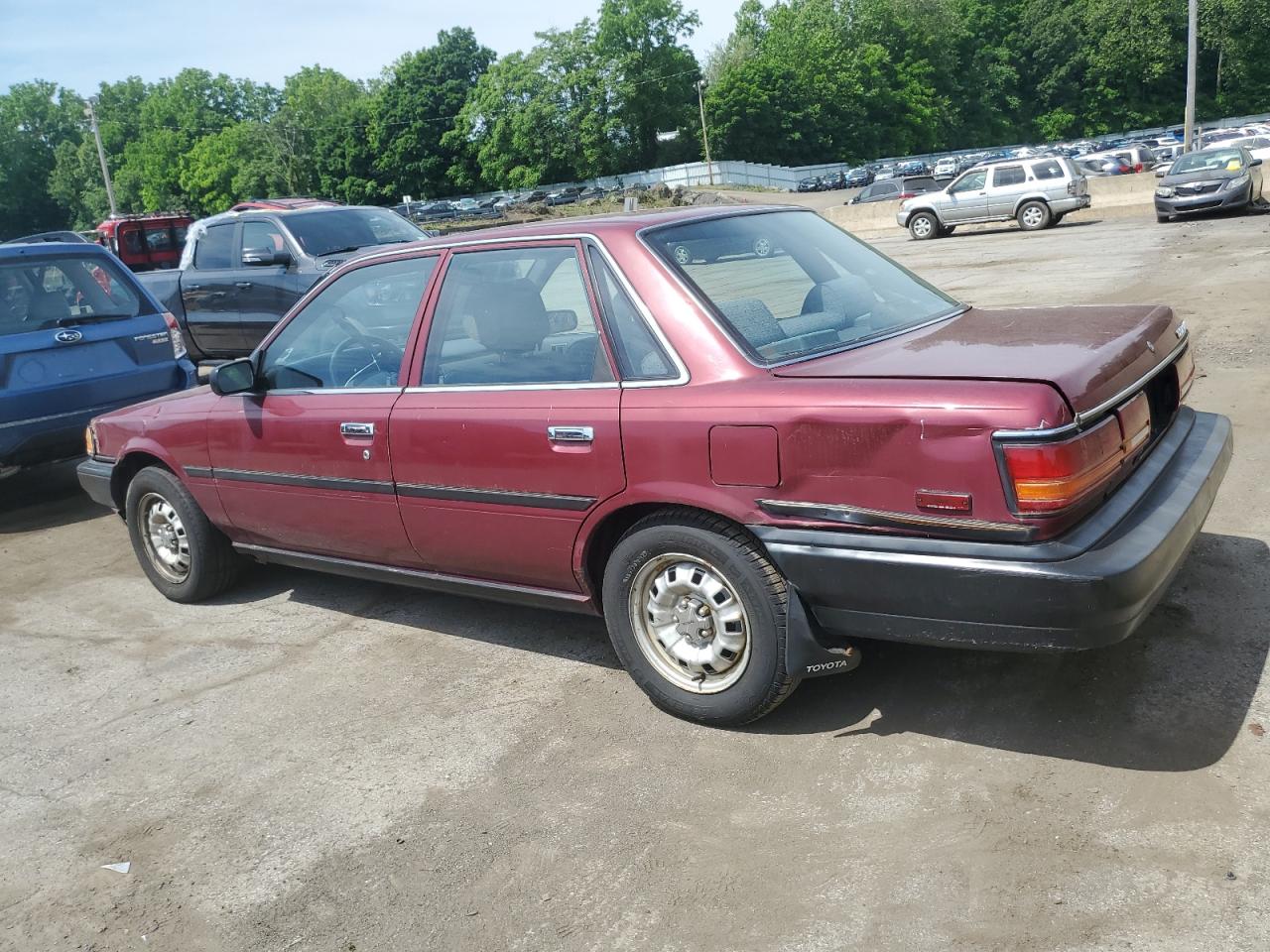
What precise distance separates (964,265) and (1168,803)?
16.3 m

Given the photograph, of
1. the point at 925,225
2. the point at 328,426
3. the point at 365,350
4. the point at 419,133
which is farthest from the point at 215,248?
the point at 419,133

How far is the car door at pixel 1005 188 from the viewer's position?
2572cm

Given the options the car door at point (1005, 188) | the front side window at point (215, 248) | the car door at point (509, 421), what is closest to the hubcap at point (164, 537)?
the car door at point (509, 421)

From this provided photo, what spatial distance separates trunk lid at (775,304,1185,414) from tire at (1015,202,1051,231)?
23.1 m

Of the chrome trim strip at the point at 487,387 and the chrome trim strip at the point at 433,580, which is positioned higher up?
the chrome trim strip at the point at 487,387

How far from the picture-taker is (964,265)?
1819 centimetres

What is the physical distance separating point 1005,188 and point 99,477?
2424cm

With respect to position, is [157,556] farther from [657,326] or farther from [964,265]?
[964,265]

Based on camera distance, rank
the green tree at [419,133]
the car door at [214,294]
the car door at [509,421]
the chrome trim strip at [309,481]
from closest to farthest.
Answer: the car door at [509,421] < the chrome trim strip at [309,481] < the car door at [214,294] < the green tree at [419,133]

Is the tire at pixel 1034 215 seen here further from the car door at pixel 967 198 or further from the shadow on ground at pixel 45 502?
the shadow on ground at pixel 45 502

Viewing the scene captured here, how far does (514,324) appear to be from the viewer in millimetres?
4172

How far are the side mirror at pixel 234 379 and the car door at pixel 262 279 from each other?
245 inches

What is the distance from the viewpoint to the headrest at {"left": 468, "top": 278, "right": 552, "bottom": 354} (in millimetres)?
4105

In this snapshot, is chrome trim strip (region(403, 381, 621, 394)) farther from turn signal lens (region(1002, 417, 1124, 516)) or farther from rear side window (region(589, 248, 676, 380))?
turn signal lens (region(1002, 417, 1124, 516))
